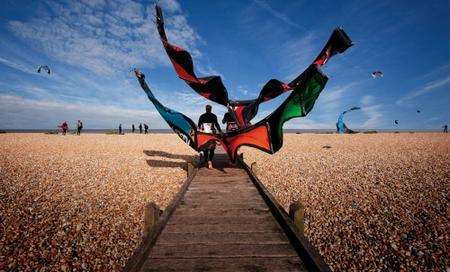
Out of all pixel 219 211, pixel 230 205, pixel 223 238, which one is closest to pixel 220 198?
pixel 230 205

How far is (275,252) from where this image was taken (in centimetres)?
441

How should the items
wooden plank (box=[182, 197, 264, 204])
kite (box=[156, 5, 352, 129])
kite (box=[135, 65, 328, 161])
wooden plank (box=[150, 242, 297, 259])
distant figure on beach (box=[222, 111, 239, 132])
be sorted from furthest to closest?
distant figure on beach (box=[222, 111, 239, 132]), kite (box=[156, 5, 352, 129]), wooden plank (box=[182, 197, 264, 204]), kite (box=[135, 65, 328, 161]), wooden plank (box=[150, 242, 297, 259])

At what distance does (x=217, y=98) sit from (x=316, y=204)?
5.14 m

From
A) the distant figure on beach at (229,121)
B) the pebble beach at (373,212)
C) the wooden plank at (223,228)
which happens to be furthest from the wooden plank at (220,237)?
the distant figure on beach at (229,121)

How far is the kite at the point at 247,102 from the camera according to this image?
650cm

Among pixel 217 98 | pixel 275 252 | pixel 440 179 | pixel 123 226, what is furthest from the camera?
pixel 440 179

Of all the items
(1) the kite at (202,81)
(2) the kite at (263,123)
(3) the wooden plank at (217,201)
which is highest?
(1) the kite at (202,81)

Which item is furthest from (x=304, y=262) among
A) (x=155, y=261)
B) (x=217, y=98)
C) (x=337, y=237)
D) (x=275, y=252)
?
(x=217, y=98)

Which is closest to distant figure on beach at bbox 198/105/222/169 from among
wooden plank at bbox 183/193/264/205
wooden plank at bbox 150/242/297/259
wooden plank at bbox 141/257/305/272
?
wooden plank at bbox 183/193/264/205

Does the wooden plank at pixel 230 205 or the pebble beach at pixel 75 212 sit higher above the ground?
the wooden plank at pixel 230 205

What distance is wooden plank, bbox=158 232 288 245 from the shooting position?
480 cm

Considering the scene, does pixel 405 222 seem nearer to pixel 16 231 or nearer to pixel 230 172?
pixel 230 172

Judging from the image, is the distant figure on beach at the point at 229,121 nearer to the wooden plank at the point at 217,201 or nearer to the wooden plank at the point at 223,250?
the wooden plank at the point at 217,201

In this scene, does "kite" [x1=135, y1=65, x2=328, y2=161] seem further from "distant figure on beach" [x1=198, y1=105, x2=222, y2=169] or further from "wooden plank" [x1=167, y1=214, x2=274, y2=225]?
"wooden plank" [x1=167, y1=214, x2=274, y2=225]
